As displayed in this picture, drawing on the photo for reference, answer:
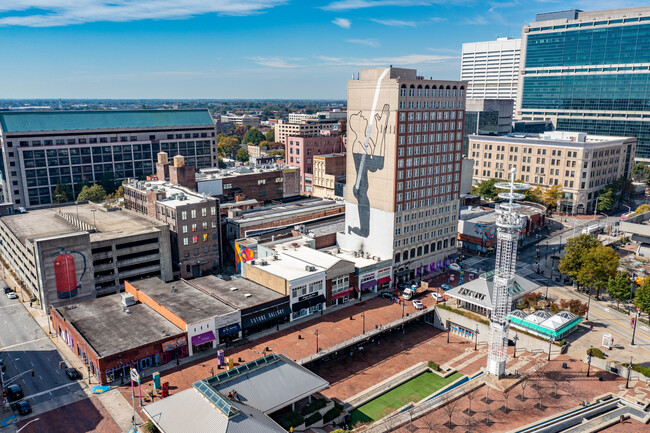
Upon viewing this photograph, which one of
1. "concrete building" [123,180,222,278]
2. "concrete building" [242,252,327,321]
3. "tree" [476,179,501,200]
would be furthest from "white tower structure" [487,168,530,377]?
"tree" [476,179,501,200]

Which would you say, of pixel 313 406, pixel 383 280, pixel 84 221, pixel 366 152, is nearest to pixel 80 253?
pixel 84 221

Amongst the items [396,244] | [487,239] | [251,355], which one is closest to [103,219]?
[251,355]

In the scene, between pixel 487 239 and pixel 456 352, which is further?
pixel 487 239

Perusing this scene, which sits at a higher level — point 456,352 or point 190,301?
point 190,301

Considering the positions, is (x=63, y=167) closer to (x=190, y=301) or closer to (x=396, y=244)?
(x=190, y=301)

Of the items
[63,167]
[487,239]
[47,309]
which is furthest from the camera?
[63,167]

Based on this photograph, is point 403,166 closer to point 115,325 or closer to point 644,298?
point 644,298
